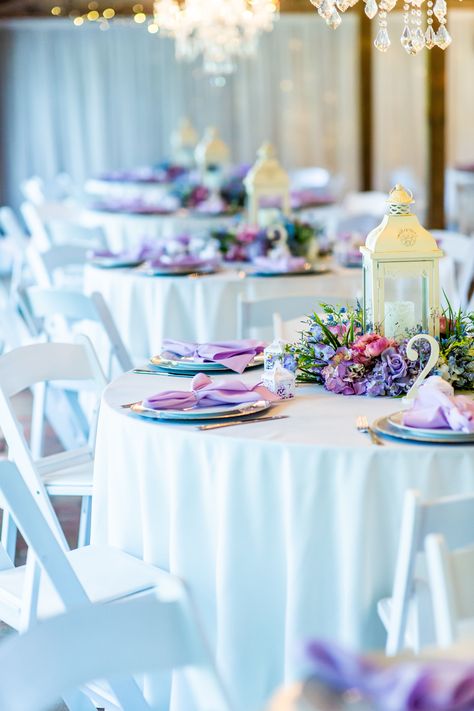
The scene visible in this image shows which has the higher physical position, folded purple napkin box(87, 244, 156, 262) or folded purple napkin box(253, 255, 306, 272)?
folded purple napkin box(87, 244, 156, 262)

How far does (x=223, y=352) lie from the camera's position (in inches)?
142

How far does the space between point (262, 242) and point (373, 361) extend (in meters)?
2.97

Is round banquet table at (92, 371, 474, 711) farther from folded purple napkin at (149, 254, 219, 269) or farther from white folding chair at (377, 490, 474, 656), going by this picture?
folded purple napkin at (149, 254, 219, 269)

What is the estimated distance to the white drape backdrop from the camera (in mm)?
15094

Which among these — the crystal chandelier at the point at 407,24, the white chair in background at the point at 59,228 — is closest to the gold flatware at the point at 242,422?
the crystal chandelier at the point at 407,24

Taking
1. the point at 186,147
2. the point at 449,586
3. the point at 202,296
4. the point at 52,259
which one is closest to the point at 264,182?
the point at 52,259

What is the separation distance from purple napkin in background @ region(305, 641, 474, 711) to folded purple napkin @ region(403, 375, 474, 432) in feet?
3.96

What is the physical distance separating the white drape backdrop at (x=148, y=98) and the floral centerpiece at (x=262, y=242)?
9432 mm

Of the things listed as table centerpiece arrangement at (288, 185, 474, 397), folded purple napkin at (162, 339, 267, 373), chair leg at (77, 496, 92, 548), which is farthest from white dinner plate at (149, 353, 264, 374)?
chair leg at (77, 496, 92, 548)

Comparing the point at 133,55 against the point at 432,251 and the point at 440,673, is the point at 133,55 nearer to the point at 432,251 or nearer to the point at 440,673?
the point at 432,251

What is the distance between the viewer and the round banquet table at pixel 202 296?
5.64 m

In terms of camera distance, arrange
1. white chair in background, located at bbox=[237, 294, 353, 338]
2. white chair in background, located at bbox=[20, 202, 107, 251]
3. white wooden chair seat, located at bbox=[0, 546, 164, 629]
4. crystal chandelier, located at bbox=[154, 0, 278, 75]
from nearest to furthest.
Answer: white wooden chair seat, located at bbox=[0, 546, 164, 629] < white chair in background, located at bbox=[237, 294, 353, 338] < white chair in background, located at bbox=[20, 202, 107, 251] < crystal chandelier, located at bbox=[154, 0, 278, 75]

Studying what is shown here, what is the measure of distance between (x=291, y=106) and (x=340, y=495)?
1376cm

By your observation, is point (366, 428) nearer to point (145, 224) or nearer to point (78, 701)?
point (78, 701)
